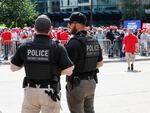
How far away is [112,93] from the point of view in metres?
12.0

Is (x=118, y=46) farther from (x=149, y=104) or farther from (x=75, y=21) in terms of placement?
(x=75, y=21)

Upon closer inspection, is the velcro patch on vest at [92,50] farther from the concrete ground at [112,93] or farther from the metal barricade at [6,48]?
the metal barricade at [6,48]

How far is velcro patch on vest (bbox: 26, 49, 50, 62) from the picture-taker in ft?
17.9

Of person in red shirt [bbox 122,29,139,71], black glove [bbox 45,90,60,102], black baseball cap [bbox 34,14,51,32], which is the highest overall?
black baseball cap [bbox 34,14,51,32]

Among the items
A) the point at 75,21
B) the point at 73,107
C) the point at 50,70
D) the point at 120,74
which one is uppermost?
the point at 75,21

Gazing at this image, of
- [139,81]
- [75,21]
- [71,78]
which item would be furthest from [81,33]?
[139,81]

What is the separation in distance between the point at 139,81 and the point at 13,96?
465 centimetres

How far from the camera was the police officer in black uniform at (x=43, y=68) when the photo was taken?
5.45 metres

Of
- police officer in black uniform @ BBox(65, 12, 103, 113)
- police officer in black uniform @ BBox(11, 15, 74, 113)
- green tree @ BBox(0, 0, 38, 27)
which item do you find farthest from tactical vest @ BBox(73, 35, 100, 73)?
green tree @ BBox(0, 0, 38, 27)

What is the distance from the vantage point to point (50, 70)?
18.0 ft

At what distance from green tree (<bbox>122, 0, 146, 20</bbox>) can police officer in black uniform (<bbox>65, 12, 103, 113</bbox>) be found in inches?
2321

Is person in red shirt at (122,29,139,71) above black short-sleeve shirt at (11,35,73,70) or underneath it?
underneath

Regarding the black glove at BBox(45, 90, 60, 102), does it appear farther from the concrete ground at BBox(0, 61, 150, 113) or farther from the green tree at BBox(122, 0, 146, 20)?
the green tree at BBox(122, 0, 146, 20)

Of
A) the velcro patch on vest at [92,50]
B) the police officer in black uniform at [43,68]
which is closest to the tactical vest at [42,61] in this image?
the police officer in black uniform at [43,68]
